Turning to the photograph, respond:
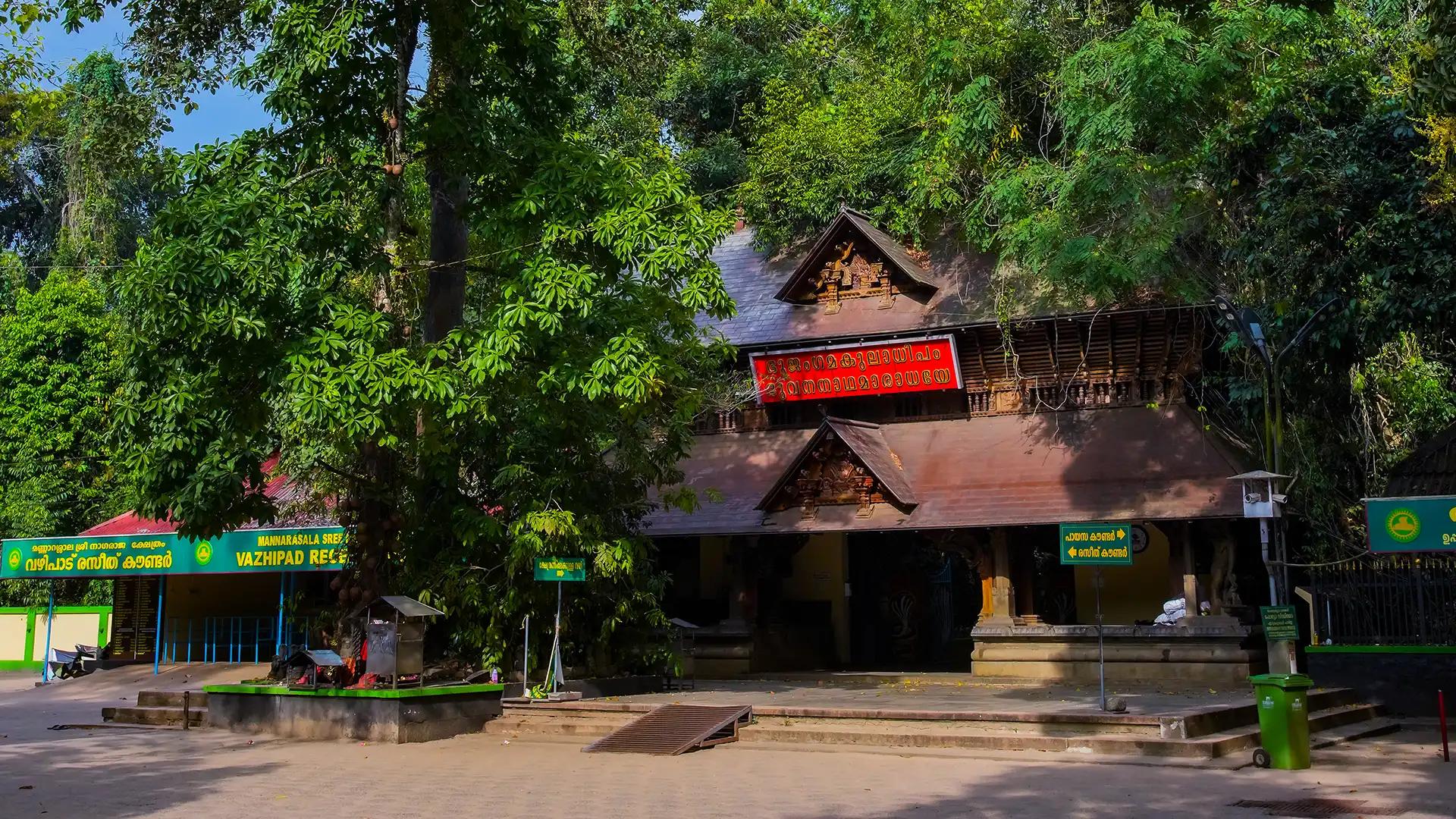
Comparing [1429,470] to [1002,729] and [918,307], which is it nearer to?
[918,307]

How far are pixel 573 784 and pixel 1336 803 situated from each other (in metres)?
6.15

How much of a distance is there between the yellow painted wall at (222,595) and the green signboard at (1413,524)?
19.8 meters

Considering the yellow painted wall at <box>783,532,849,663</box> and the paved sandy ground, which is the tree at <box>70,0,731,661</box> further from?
the yellow painted wall at <box>783,532,849,663</box>

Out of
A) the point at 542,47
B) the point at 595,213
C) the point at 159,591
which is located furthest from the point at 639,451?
the point at 159,591

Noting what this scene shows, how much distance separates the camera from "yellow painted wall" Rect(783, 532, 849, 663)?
24.6 m

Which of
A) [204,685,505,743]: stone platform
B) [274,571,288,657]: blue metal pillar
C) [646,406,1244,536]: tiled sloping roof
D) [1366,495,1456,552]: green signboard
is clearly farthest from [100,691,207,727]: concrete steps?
[1366,495,1456,552]: green signboard

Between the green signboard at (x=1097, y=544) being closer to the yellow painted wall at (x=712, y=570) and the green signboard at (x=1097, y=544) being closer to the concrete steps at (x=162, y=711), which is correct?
the yellow painted wall at (x=712, y=570)

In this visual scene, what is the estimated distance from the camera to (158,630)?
24812 mm

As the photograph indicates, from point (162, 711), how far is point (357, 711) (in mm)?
3585

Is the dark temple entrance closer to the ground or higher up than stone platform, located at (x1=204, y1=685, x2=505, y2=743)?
higher up

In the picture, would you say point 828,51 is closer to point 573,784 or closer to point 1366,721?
point 1366,721

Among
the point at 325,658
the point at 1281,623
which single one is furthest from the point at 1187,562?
the point at 325,658

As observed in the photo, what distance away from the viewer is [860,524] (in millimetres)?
20984

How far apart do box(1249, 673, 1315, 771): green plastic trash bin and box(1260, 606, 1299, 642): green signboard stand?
226 cm
